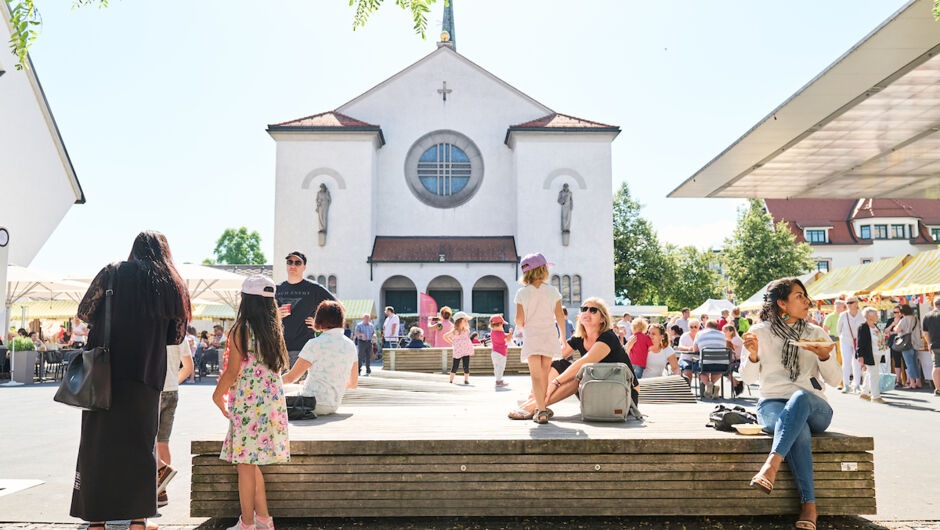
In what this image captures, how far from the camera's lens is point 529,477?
4496 mm

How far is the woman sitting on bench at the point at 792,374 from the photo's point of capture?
442 centimetres

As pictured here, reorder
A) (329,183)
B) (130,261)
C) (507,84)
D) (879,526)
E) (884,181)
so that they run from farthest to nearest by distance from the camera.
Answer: (507,84), (329,183), (884,181), (879,526), (130,261)

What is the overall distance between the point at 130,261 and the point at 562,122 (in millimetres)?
35802

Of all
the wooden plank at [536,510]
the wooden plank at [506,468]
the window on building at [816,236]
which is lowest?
the wooden plank at [536,510]

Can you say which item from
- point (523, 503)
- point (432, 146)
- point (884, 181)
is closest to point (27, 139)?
point (432, 146)

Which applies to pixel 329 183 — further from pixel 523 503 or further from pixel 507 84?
pixel 523 503

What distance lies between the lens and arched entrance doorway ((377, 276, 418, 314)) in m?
38.2

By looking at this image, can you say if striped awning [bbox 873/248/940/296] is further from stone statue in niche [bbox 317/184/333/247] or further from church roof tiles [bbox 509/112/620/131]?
stone statue in niche [bbox 317/184/333/247]

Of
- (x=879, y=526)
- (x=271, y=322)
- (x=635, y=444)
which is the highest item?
(x=271, y=322)

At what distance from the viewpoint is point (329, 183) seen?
36.8m

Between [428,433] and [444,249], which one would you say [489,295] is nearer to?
[444,249]

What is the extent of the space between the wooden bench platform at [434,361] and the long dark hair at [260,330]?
12.9m

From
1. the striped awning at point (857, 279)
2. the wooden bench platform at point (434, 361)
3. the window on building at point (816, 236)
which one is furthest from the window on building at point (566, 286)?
the window on building at point (816, 236)

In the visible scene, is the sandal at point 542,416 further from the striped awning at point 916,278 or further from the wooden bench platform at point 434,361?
the striped awning at point 916,278
